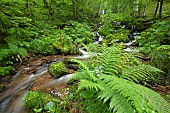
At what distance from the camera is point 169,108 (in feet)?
7.90

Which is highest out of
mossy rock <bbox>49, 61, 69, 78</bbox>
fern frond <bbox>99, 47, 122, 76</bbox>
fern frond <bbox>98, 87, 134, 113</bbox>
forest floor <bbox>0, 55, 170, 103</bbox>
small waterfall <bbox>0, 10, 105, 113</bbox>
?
fern frond <bbox>99, 47, 122, 76</bbox>

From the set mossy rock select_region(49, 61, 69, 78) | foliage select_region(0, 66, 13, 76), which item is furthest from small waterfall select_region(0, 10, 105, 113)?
foliage select_region(0, 66, 13, 76)

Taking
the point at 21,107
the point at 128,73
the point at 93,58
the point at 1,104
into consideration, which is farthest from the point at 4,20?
the point at 128,73

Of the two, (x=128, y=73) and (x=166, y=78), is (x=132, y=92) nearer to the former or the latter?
(x=128, y=73)

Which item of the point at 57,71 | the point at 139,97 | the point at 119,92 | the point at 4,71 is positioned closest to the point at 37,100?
the point at 57,71

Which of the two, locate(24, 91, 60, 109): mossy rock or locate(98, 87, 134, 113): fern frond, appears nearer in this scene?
locate(98, 87, 134, 113): fern frond

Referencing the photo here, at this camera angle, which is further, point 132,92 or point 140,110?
point 132,92

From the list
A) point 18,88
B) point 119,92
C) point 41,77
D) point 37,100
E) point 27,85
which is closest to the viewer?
point 119,92

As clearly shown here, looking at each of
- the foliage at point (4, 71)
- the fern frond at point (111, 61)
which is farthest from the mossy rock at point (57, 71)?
the fern frond at point (111, 61)

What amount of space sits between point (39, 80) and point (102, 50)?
3.16 meters

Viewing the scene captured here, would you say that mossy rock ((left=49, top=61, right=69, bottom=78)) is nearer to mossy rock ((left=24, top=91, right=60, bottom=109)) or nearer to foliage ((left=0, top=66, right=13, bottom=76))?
foliage ((left=0, top=66, right=13, bottom=76))

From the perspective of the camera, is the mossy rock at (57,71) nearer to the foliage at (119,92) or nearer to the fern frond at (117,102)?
the foliage at (119,92)

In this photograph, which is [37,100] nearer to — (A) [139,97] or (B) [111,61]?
(B) [111,61]

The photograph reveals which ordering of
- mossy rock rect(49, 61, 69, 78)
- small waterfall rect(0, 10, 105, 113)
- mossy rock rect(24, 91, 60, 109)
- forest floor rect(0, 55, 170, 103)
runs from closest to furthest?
1. mossy rock rect(24, 91, 60, 109)
2. forest floor rect(0, 55, 170, 103)
3. small waterfall rect(0, 10, 105, 113)
4. mossy rock rect(49, 61, 69, 78)
